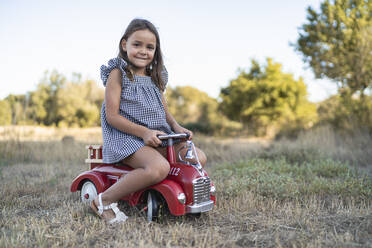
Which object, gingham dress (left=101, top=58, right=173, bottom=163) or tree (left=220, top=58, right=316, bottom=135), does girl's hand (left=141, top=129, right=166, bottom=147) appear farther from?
tree (left=220, top=58, right=316, bottom=135)

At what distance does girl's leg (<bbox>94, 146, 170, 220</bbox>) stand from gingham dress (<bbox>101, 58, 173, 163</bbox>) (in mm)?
123

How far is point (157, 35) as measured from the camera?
9.71ft

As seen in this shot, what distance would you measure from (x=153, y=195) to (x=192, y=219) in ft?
1.34

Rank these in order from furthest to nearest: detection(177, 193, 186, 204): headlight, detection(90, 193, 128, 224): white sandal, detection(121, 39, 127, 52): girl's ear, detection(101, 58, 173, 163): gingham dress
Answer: detection(121, 39, 127, 52): girl's ear
detection(101, 58, 173, 163): gingham dress
detection(90, 193, 128, 224): white sandal
detection(177, 193, 186, 204): headlight

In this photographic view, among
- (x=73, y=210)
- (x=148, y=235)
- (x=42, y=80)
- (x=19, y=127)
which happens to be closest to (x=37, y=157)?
(x=19, y=127)

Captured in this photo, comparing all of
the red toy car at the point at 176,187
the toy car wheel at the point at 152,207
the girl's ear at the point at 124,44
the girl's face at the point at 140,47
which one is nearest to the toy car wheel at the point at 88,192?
the red toy car at the point at 176,187

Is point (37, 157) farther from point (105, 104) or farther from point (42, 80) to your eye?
point (42, 80)

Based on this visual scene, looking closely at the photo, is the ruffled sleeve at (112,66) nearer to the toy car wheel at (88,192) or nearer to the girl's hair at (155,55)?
the girl's hair at (155,55)

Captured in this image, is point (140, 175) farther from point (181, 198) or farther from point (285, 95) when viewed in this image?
point (285, 95)

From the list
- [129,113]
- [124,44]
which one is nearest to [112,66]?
[124,44]

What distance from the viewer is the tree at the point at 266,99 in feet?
67.9

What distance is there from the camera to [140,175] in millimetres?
2432

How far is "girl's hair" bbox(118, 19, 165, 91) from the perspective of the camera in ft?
9.30

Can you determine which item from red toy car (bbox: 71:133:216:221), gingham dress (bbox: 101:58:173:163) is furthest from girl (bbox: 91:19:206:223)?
red toy car (bbox: 71:133:216:221)
